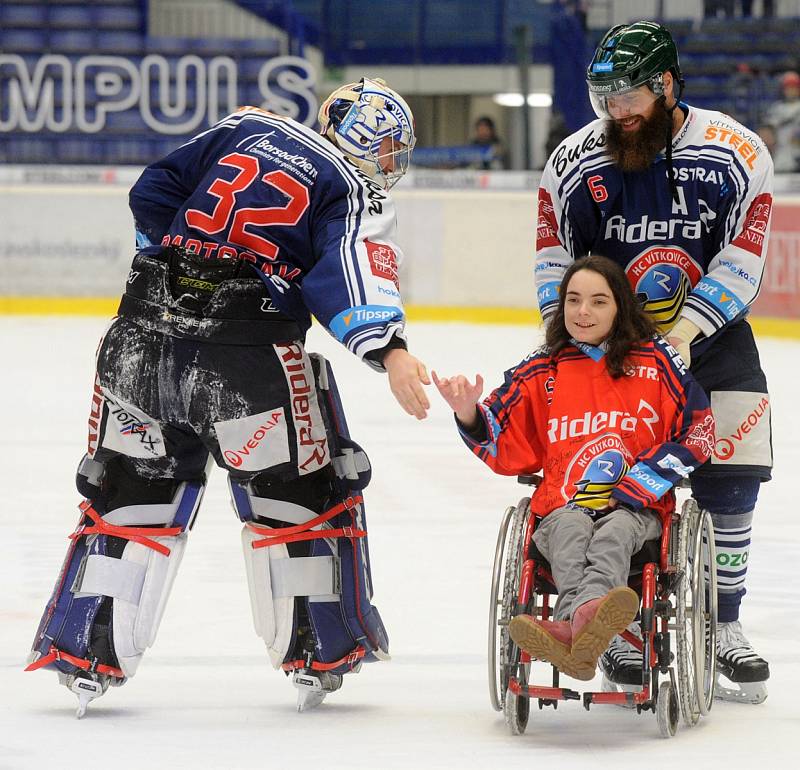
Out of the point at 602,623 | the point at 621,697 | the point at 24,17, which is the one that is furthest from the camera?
the point at 24,17

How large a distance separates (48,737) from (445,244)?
8.40m

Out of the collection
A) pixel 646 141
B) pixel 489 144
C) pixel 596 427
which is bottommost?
pixel 596 427

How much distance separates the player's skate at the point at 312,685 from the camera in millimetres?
2676

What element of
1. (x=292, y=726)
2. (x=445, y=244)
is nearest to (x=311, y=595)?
(x=292, y=726)

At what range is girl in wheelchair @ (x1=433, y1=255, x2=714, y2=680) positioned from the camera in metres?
2.45

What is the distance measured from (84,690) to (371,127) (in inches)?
41.9

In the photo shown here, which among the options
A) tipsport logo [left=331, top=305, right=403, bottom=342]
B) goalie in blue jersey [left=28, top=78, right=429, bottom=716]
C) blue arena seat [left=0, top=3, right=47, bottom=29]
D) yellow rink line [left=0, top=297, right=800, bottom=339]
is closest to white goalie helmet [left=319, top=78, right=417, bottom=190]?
goalie in blue jersey [left=28, top=78, right=429, bottom=716]

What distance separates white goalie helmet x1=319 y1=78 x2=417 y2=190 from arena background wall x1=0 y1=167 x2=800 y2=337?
7818mm

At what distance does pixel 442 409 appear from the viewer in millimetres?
6902

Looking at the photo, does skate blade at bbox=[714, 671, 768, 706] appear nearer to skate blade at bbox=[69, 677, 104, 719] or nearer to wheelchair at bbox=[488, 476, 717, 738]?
wheelchair at bbox=[488, 476, 717, 738]

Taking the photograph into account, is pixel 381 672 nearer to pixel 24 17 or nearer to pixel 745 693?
pixel 745 693

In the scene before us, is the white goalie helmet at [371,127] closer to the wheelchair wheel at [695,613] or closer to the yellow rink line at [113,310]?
the wheelchair wheel at [695,613]

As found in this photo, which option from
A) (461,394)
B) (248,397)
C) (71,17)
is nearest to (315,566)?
(248,397)

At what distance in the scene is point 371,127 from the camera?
2643mm
